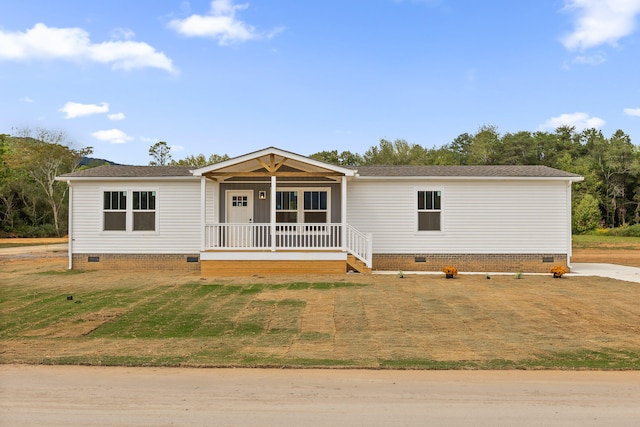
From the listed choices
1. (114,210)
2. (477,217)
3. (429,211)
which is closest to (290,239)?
(429,211)

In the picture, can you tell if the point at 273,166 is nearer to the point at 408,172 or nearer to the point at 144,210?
the point at 408,172

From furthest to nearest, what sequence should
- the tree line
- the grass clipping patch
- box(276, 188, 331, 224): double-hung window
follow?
1. the tree line
2. box(276, 188, 331, 224): double-hung window
3. the grass clipping patch

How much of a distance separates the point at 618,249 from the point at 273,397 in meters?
28.0

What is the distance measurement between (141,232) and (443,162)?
35.2 meters

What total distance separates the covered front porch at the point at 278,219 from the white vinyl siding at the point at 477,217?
53.1 inches

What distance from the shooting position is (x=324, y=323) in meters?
8.31

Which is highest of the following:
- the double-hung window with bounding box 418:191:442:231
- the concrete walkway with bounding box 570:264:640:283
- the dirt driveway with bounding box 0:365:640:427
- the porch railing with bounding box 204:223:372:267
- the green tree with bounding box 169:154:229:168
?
the green tree with bounding box 169:154:229:168

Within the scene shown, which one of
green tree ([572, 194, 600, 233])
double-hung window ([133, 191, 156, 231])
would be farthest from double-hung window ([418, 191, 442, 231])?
green tree ([572, 194, 600, 233])

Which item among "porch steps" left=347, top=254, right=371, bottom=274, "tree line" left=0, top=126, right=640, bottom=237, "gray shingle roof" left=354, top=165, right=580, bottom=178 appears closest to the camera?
"porch steps" left=347, top=254, right=371, bottom=274

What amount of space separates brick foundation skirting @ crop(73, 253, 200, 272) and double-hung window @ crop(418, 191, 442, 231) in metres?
8.06

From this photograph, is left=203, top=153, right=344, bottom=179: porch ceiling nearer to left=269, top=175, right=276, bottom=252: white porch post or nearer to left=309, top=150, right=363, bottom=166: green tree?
left=269, top=175, right=276, bottom=252: white porch post

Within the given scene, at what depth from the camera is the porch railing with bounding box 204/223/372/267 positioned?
15.1 metres

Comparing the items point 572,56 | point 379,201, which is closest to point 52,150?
point 379,201

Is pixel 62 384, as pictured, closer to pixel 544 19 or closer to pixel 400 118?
pixel 544 19
